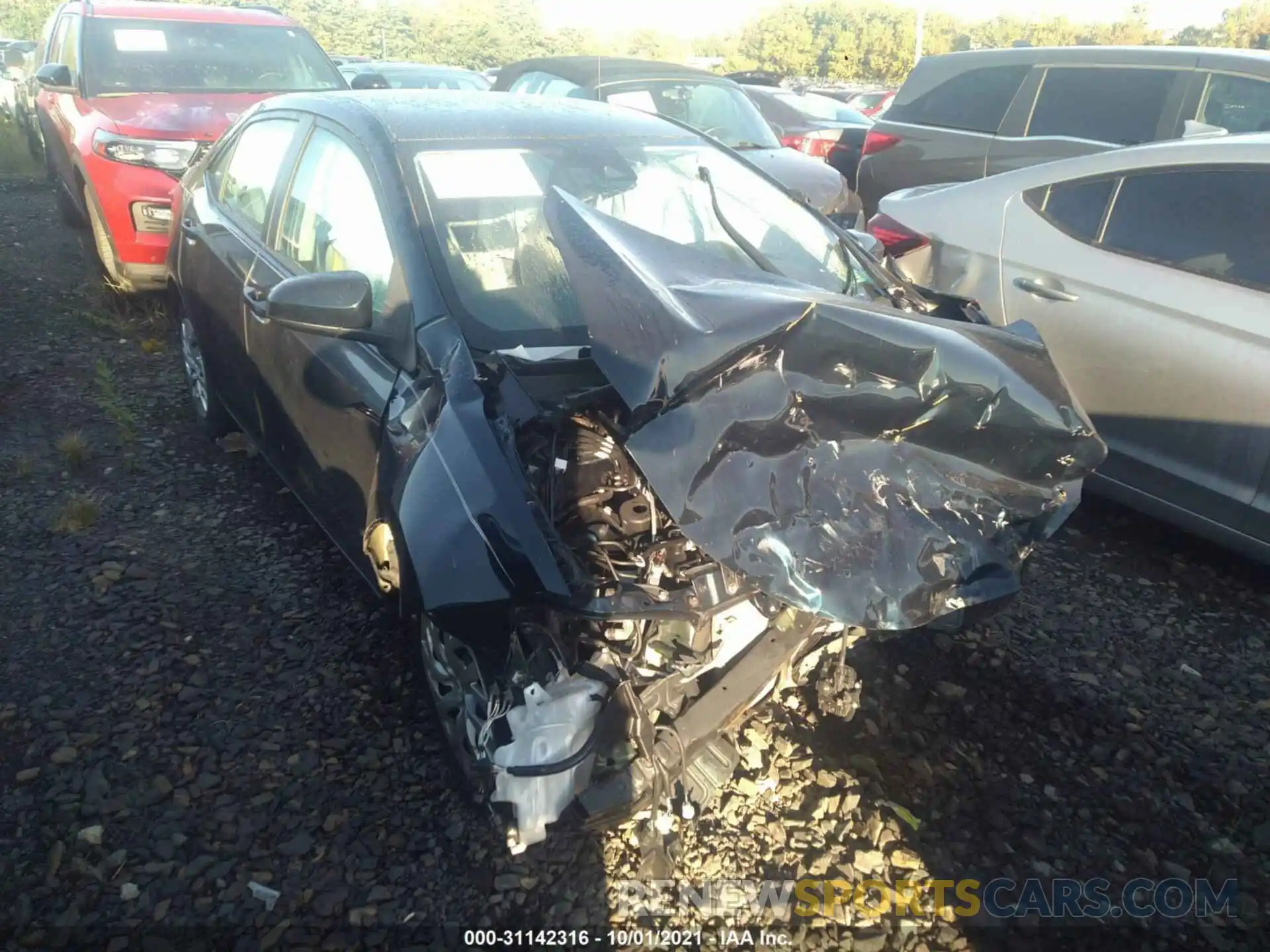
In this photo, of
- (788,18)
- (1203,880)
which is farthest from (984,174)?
(788,18)

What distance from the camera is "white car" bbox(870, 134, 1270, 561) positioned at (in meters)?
3.33

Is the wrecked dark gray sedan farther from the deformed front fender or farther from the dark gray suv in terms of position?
the dark gray suv

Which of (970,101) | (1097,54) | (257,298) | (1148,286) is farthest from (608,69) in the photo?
(257,298)

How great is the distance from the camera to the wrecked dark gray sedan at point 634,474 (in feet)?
6.95

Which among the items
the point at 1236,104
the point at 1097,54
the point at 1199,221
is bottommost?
the point at 1199,221

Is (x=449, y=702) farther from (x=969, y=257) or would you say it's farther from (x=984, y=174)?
(x=984, y=174)

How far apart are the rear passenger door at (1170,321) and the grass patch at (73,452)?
421 centimetres

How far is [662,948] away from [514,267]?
1876 millimetres

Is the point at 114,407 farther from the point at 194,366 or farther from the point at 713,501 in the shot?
the point at 713,501

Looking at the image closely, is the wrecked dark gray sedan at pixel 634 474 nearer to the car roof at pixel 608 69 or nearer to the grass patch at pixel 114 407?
the grass patch at pixel 114 407

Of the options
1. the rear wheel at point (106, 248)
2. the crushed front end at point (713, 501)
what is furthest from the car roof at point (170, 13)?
the crushed front end at point (713, 501)

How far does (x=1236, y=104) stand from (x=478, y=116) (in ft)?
15.7

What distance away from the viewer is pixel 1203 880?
241 cm

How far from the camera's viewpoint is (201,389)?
452 cm
